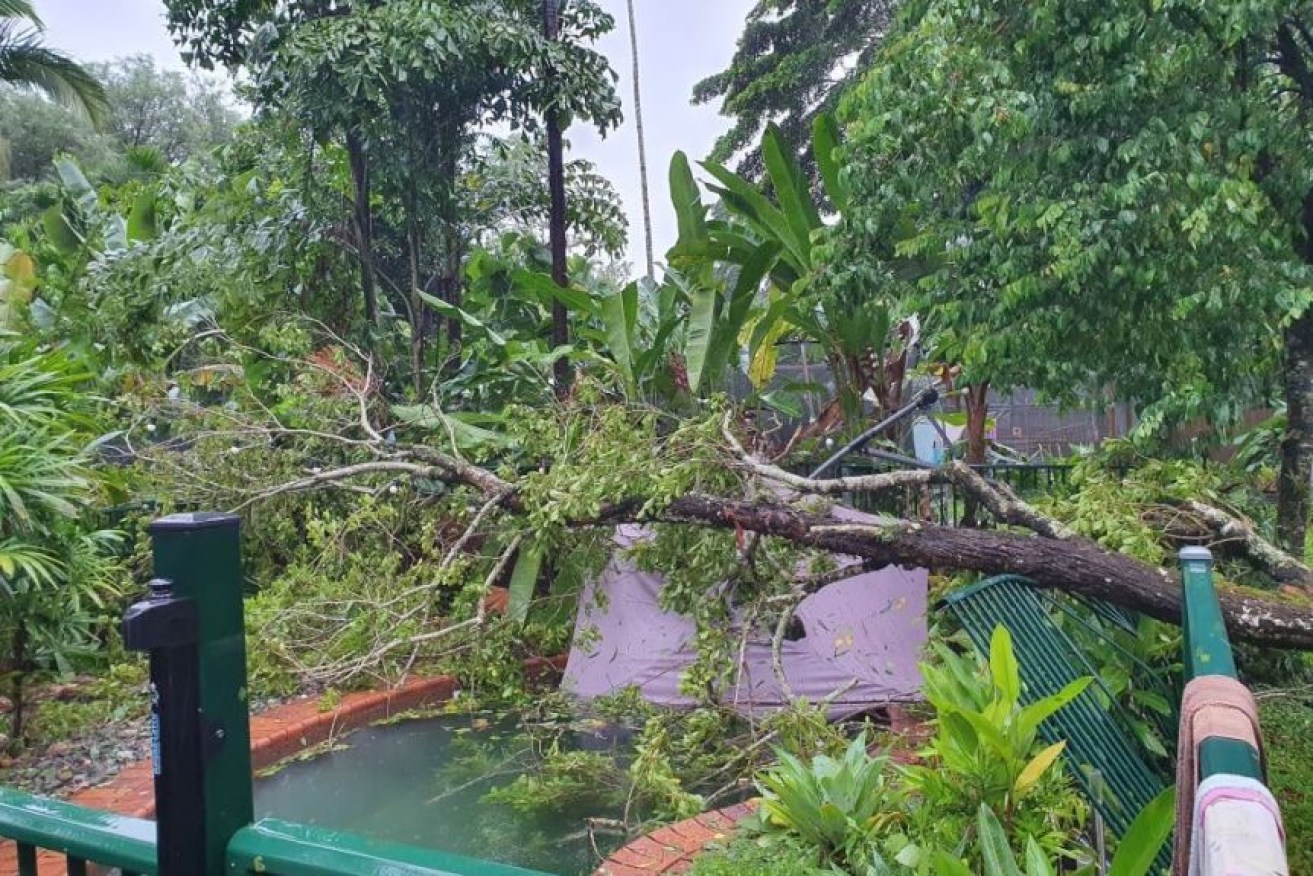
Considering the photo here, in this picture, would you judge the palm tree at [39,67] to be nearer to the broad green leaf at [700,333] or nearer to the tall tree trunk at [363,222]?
the tall tree trunk at [363,222]

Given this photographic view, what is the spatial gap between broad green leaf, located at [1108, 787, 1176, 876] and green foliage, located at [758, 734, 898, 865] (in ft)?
2.83

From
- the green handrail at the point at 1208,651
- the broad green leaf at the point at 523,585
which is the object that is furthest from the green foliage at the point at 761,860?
the broad green leaf at the point at 523,585

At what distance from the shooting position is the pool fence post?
1046 millimetres

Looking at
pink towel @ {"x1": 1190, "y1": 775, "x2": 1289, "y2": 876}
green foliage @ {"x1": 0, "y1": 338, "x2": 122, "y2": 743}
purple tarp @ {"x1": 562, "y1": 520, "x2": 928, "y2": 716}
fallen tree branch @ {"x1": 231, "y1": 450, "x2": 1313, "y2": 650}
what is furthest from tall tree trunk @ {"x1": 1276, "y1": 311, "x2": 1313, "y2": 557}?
green foliage @ {"x1": 0, "y1": 338, "x2": 122, "y2": 743}

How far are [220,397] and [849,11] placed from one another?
1329cm

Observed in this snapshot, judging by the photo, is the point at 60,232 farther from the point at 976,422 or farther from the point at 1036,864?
the point at 1036,864

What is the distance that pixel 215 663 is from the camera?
1.07 metres

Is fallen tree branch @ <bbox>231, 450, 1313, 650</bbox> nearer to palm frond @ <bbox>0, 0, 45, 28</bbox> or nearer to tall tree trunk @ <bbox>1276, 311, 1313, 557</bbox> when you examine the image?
tall tree trunk @ <bbox>1276, 311, 1313, 557</bbox>

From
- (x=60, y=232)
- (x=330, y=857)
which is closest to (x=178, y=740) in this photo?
(x=330, y=857)

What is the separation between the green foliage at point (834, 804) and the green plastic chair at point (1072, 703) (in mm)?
653

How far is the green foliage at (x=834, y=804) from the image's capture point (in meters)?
2.64

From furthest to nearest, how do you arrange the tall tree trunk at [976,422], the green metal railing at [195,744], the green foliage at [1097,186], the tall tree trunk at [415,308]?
the tall tree trunk at [415,308], the tall tree trunk at [976,422], the green foliage at [1097,186], the green metal railing at [195,744]

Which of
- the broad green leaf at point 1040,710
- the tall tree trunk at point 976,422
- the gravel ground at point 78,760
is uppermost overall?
the tall tree trunk at point 976,422

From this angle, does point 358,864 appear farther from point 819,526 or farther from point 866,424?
point 866,424
